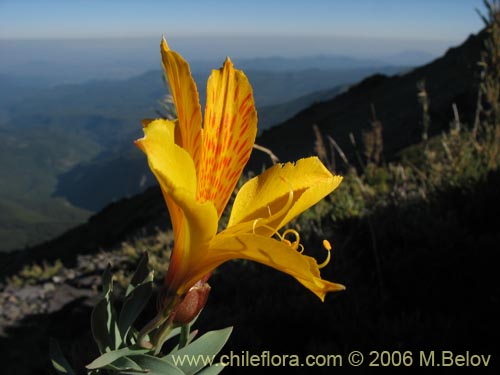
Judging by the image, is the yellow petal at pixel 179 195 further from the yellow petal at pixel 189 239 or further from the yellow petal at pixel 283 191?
the yellow petal at pixel 283 191

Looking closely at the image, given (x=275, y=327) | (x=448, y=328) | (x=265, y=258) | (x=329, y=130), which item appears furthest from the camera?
(x=329, y=130)

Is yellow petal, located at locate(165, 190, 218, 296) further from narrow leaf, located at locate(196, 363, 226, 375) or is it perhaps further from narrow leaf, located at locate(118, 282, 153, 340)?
narrow leaf, located at locate(196, 363, 226, 375)

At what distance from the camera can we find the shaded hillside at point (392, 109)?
16688mm

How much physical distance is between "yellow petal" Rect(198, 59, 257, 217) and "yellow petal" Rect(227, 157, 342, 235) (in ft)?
0.24

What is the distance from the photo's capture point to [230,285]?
15.0ft

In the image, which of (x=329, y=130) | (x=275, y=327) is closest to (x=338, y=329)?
(x=275, y=327)

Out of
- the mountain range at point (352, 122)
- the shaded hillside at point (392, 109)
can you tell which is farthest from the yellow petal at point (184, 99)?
the mountain range at point (352, 122)

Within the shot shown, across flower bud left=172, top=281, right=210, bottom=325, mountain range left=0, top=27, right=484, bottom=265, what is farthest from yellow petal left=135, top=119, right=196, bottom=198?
mountain range left=0, top=27, right=484, bottom=265

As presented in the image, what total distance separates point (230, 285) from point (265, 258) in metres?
3.76

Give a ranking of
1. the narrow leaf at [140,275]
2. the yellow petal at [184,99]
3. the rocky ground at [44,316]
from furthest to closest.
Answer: the rocky ground at [44,316]
the narrow leaf at [140,275]
the yellow petal at [184,99]

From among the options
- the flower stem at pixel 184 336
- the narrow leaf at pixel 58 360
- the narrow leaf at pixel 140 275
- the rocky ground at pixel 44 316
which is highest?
the narrow leaf at pixel 140 275

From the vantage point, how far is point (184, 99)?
40.0 inches

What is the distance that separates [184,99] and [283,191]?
0.34 m

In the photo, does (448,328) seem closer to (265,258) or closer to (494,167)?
(494,167)
